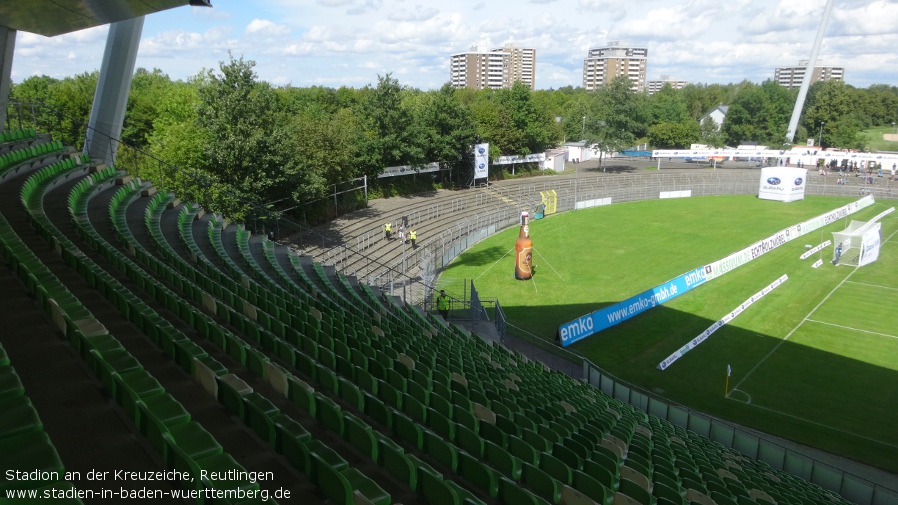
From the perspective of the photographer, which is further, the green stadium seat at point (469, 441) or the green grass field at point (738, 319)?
the green grass field at point (738, 319)

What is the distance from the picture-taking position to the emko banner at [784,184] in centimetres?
5241

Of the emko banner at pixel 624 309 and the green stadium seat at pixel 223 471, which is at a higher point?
the green stadium seat at pixel 223 471

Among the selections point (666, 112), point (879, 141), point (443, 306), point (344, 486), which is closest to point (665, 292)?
point (443, 306)

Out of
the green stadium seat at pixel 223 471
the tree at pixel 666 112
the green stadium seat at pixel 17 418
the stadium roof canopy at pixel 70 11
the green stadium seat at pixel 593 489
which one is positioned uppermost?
the tree at pixel 666 112

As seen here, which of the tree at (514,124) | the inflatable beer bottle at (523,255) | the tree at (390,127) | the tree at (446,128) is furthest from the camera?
the tree at (514,124)

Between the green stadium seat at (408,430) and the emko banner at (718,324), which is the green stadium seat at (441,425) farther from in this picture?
the emko banner at (718,324)

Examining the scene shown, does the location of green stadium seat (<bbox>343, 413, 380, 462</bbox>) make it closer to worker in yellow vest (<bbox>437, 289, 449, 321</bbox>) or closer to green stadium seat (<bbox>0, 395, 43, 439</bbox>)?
green stadium seat (<bbox>0, 395, 43, 439</bbox>)

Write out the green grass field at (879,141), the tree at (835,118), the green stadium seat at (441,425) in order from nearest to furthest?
the green stadium seat at (441,425) → the tree at (835,118) → the green grass field at (879,141)

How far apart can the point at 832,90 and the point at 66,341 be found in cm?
10854

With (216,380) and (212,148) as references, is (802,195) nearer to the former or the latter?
(212,148)

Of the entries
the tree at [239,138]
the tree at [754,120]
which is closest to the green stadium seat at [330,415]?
the tree at [239,138]

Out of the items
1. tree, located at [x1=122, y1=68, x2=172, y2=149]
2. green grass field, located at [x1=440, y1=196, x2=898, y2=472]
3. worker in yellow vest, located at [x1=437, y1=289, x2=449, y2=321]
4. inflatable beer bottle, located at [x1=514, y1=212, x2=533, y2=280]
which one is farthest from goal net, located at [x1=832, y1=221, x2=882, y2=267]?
tree, located at [x1=122, y1=68, x2=172, y2=149]

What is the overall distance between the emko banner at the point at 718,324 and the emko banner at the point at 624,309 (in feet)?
8.49

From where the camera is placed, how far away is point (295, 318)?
10938 millimetres
